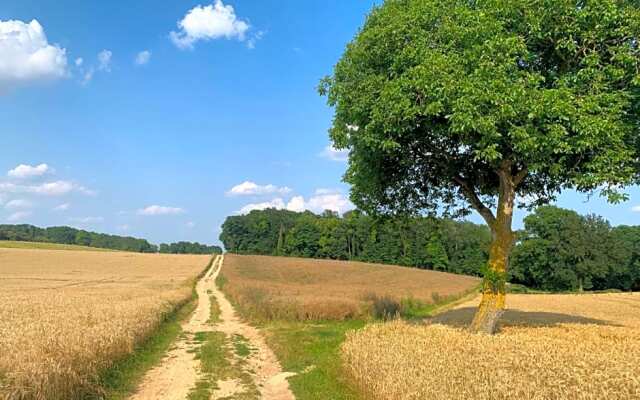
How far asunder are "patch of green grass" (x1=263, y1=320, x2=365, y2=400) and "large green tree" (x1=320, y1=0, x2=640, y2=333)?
538 centimetres

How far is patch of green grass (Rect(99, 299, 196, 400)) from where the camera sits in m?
11.6

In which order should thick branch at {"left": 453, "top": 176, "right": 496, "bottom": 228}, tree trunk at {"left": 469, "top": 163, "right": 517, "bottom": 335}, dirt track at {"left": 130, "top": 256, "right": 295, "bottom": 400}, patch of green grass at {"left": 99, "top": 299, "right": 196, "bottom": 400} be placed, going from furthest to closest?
thick branch at {"left": 453, "top": 176, "right": 496, "bottom": 228}, tree trunk at {"left": 469, "top": 163, "right": 517, "bottom": 335}, patch of green grass at {"left": 99, "top": 299, "right": 196, "bottom": 400}, dirt track at {"left": 130, "top": 256, "right": 295, "bottom": 400}

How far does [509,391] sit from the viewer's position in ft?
22.3

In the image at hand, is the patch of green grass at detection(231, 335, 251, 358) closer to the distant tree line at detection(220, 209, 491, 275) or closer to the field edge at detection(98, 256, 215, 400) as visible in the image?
the field edge at detection(98, 256, 215, 400)

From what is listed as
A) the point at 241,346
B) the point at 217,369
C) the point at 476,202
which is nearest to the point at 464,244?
the point at 476,202

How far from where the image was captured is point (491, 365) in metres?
8.31

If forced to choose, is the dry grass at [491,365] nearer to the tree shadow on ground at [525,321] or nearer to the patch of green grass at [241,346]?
the tree shadow on ground at [525,321]

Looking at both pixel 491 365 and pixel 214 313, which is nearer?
pixel 491 365

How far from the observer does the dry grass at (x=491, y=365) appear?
6750 mm

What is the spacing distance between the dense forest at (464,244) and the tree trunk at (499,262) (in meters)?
5.21

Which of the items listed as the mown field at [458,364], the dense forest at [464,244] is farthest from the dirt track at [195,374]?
the dense forest at [464,244]

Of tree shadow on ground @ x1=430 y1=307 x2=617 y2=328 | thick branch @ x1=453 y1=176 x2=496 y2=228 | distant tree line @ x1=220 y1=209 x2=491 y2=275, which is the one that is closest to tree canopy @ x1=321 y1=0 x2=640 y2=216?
thick branch @ x1=453 y1=176 x2=496 y2=228

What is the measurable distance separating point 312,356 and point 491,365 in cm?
828

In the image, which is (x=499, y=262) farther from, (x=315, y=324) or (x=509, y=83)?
(x=315, y=324)
